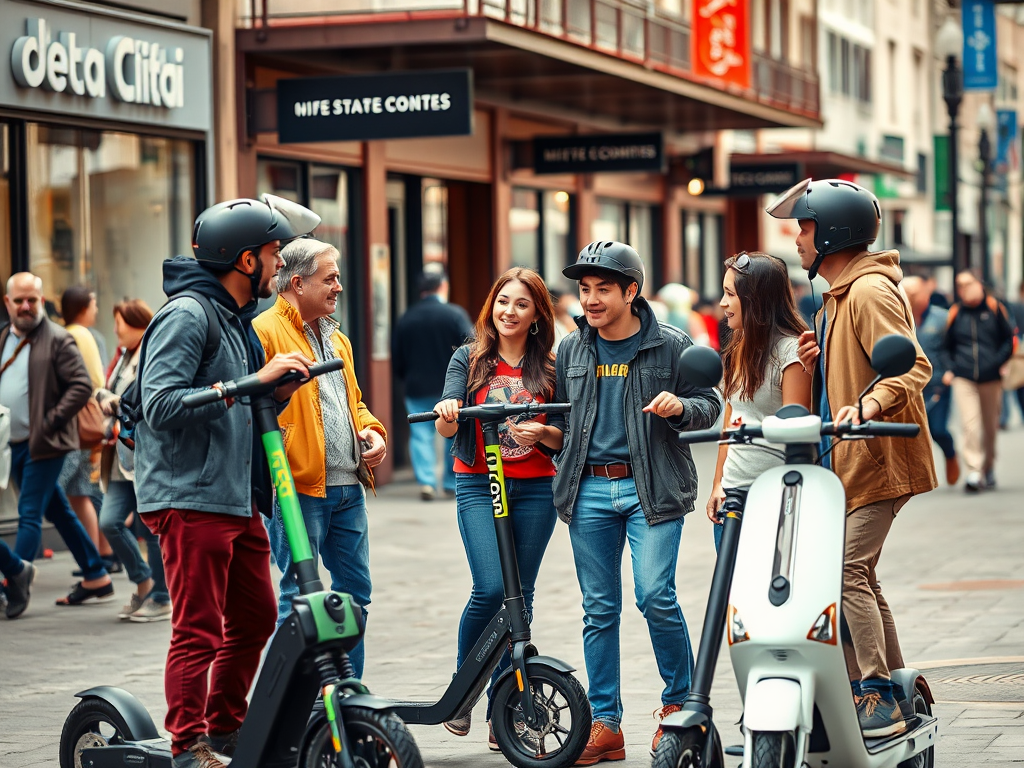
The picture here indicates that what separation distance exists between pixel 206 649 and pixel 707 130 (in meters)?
19.3

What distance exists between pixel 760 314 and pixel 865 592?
1.14 m

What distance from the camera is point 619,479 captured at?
618 cm

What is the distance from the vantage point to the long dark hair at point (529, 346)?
6.40 m

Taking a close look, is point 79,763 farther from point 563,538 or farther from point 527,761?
point 563,538

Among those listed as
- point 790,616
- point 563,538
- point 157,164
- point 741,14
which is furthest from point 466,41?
point 790,616

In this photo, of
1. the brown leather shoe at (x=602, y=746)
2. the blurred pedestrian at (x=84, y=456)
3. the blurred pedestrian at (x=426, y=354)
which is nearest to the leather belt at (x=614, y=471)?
the brown leather shoe at (x=602, y=746)

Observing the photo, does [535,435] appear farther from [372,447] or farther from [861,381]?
[861,381]

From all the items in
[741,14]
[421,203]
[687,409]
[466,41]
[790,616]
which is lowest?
[790,616]

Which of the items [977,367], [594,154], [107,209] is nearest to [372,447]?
[107,209]

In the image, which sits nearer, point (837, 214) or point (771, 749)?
point (771, 749)

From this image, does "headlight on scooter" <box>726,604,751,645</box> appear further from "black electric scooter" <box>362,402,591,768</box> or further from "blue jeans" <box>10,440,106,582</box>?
"blue jeans" <box>10,440,106,582</box>

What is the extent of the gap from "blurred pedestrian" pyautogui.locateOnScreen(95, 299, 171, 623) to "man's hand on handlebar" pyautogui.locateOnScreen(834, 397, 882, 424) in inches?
208

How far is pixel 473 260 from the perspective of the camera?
1955 cm

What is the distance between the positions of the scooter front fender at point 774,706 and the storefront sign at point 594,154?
1492 centimetres
